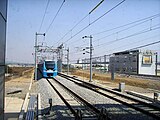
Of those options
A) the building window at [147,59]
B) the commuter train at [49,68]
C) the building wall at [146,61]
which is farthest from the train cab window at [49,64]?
the building window at [147,59]

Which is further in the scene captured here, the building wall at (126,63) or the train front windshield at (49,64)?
the building wall at (126,63)

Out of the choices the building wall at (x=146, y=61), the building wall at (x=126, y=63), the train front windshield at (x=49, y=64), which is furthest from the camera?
the building wall at (x=126, y=63)

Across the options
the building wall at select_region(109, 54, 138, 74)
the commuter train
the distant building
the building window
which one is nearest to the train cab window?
the commuter train

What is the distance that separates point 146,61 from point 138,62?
1.91 m

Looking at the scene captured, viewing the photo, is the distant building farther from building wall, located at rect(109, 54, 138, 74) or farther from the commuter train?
the commuter train

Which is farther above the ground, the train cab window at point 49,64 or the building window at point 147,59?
the building window at point 147,59

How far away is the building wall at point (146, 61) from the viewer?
4325cm

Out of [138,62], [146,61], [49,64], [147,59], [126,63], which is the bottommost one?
[49,64]

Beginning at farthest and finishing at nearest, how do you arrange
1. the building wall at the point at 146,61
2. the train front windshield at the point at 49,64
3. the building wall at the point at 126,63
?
the building wall at the point at 126,63 < the building wall at the point at 146,61 < the train front windshield at the point at 49,64

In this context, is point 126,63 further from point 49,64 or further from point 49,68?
point 49,64

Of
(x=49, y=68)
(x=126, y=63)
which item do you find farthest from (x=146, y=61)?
(x=49, y=68)

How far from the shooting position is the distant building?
43.3 metres

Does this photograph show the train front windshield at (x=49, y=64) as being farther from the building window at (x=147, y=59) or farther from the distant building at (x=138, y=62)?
the building window at (x=147, y=59)

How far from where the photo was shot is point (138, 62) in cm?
4262
